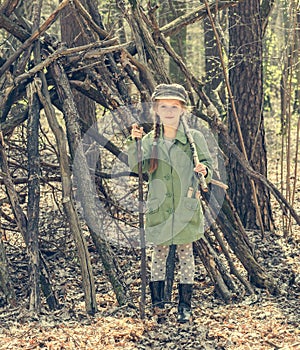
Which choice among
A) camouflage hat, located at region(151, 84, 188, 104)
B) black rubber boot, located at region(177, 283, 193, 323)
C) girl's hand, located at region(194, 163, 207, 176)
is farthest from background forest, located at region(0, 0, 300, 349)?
camouflage hat, located at region(151, 84, 188, 104)

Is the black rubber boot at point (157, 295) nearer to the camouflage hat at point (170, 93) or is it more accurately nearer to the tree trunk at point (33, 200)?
the tree trunk at point (33, 200)

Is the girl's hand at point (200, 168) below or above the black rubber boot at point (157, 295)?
above

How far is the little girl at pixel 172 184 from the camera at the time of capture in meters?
4.88

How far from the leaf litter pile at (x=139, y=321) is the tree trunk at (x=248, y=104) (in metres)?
1.39

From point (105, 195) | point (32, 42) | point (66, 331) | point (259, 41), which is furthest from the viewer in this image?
point (259, 41)

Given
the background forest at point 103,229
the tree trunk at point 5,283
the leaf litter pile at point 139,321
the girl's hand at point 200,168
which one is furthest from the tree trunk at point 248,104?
the tree trunk at point 5,283

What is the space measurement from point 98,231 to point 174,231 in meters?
0.64

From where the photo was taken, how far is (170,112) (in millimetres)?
4914

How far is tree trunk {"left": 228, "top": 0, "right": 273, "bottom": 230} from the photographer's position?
7.43 metres

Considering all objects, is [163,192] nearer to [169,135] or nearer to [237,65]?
[169,135]

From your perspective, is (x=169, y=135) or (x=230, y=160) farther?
(x=230, y=160)

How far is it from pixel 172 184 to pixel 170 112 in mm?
493

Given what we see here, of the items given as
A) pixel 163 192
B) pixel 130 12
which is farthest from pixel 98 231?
pixel 130 12

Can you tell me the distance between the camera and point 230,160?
766cm
